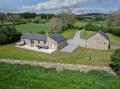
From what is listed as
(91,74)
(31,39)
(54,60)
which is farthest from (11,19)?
(91,74)

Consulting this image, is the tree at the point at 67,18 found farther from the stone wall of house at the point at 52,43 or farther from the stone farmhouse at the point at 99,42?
the stone wall of house at the point at 52,43

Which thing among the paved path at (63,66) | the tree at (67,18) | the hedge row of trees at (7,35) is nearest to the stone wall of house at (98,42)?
the paved path at (63,66)

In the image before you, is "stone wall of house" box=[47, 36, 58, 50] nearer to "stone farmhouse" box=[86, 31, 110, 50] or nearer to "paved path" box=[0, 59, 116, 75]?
"stone farmhouse" box=[86, 31, 110, 50]

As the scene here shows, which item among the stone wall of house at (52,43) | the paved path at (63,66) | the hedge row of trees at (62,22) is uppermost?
the hedge row of trees at (62,22)

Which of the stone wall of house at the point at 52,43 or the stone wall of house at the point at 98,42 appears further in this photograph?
the stone wall of house at the point at 98,42

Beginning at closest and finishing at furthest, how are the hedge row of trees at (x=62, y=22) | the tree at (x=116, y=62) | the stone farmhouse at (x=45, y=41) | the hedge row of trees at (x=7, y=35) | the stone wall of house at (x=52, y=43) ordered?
the tree at (x=116, y=62), the stone wall of house at (x=52, y=43), the stone farmhouse at (x=45, y=41), the hedge row of trees at (x=7, y=35), the hedge row of trees at (x=62, y=22)

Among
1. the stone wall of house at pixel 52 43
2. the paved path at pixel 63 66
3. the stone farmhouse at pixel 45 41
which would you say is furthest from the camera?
the stone farmhouse at pixel 45 41

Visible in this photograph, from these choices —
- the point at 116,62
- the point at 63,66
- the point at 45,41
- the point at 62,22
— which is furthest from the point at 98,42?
the point at 62,22
